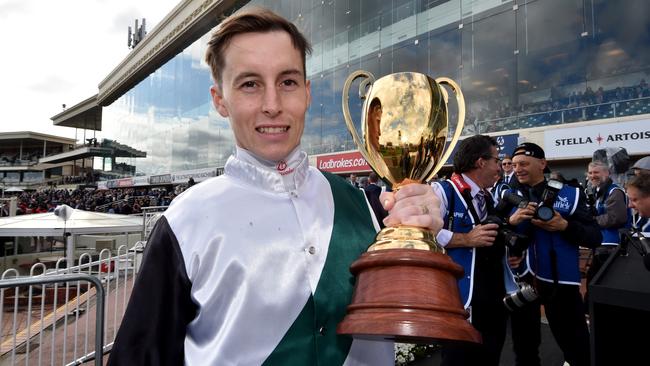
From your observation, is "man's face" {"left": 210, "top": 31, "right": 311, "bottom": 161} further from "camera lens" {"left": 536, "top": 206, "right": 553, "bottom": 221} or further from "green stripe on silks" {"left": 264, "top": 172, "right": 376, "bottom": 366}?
"camera lens" {"left": 536, "top": 206, "right": 553, "bottom": 221}

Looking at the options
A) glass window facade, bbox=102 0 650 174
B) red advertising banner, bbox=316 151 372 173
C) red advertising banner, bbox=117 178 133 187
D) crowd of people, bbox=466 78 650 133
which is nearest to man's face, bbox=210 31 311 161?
glass window facade, bbox=102 0 650 174

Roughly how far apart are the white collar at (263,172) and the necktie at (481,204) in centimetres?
207

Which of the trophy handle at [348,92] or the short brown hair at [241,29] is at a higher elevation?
the short brown hair at [241,29]

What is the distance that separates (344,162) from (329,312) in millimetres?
15231

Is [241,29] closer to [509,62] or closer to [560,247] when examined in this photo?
[560,247]

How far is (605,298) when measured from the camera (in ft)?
4.78

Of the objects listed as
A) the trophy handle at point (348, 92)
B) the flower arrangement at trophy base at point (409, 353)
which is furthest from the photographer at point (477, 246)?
the trophy handle at point (348, 92)

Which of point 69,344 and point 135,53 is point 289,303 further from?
point 135,53

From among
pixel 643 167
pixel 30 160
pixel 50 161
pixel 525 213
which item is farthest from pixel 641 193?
pixel 30 160

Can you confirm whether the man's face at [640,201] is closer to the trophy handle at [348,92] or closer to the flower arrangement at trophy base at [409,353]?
the flower arrangement at trophy base at [409,353]

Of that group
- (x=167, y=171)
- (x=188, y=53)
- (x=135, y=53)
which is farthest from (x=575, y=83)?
(x=135, y=53)

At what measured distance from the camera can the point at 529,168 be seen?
2.91 meters

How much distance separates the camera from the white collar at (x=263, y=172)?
1.03m

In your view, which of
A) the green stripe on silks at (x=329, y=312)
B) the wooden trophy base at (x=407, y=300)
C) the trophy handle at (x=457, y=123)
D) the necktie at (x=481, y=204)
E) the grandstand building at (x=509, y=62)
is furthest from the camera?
the grandstand building at (x=509, y=62)
